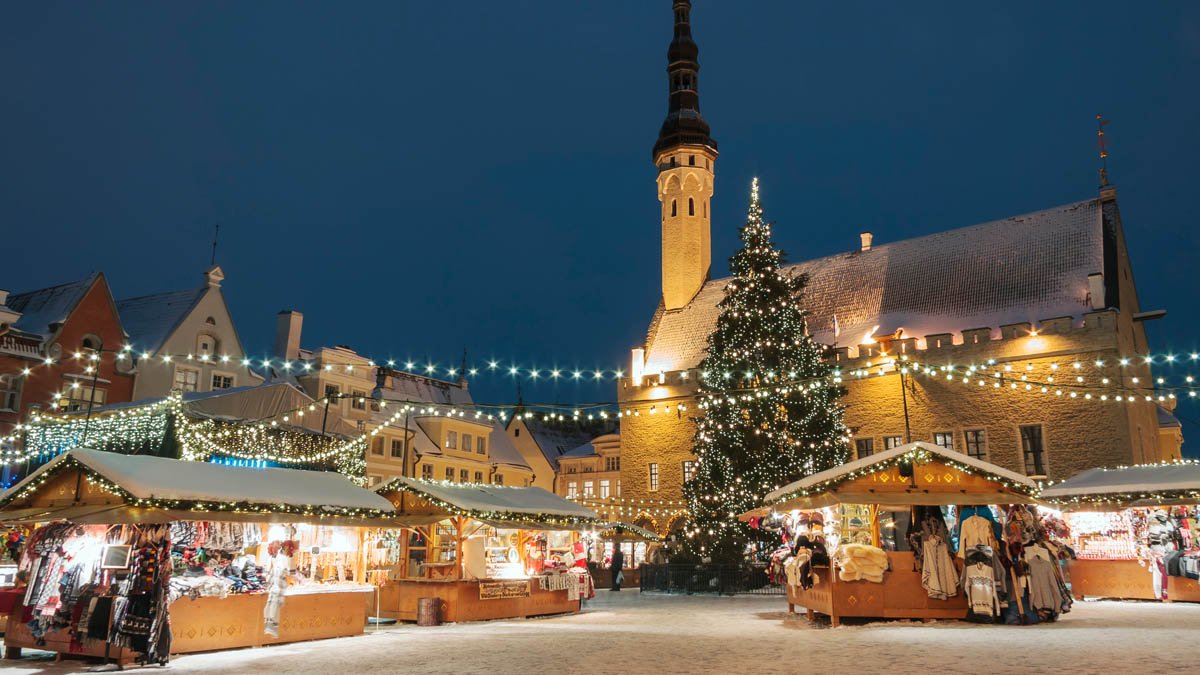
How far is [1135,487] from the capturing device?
61.3 feet

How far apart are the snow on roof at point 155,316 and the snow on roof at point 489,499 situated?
19.0 metres

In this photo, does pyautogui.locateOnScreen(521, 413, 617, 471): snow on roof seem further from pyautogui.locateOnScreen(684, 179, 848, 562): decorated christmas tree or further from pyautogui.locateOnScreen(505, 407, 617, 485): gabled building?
pyautogui.locateOnScreen(684, 179, 848, 562): decorated christmas tree

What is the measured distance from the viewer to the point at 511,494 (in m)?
→ 19.2

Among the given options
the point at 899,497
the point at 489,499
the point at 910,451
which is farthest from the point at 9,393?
the point at 910,451

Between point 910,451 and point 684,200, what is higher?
point 684,200

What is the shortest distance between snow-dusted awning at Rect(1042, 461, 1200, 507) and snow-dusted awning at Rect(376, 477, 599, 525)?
10914mm

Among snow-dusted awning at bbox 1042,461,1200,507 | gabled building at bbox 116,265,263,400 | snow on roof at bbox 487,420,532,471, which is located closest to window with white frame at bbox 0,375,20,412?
gabled building at bbox 116,265,263,400

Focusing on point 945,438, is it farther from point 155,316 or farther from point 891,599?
point 155,316

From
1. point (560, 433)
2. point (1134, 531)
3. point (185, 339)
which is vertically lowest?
point (1134, 531)

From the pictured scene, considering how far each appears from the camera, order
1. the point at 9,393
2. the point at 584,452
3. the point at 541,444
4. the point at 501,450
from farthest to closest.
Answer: the point at 541,444 < the point at 584,452 < the point at 501,450 < the point at 9,393

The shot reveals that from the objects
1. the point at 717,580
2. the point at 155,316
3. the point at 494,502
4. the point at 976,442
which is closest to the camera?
the point at 494,502

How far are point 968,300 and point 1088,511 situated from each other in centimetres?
1284

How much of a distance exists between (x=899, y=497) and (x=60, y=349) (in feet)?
90.1

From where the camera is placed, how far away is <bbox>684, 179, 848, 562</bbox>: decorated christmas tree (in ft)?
86.4
